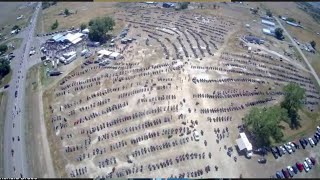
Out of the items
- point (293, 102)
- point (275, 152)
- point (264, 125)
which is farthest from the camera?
point (293, 102)

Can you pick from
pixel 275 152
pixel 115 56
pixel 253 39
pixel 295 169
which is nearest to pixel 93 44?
pixel 115 56

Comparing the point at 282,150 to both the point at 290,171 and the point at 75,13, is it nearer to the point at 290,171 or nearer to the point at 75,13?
the point at 290,171

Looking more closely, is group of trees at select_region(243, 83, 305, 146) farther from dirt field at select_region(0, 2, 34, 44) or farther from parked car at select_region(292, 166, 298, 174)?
dirt field at select_region(0, 2, 34, 44)

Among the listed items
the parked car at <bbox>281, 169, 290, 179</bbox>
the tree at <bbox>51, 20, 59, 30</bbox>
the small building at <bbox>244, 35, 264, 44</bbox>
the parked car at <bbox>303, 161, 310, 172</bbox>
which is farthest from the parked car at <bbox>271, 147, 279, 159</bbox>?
the tree at <bbox>51, 20, 59, 30</bbox>

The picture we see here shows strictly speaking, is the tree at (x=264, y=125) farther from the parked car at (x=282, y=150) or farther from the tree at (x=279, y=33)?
the tree at (x=279, y=33)

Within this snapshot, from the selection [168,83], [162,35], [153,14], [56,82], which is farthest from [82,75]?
[153,14]

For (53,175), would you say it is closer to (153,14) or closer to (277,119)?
(277,119)
